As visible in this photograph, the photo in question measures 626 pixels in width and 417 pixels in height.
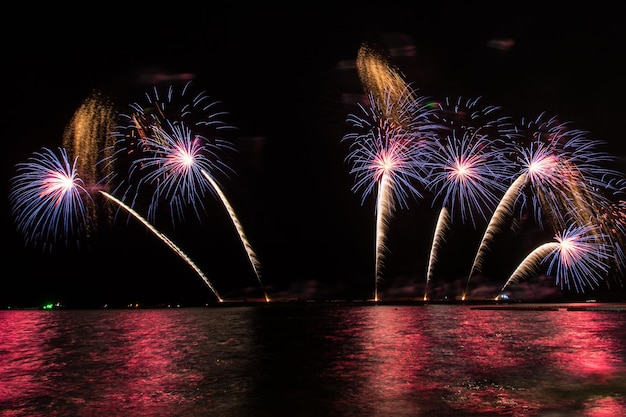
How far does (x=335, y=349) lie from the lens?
73.2 ft

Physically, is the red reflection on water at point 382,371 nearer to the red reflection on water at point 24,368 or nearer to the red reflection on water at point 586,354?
the red reflection on water at point 586,354

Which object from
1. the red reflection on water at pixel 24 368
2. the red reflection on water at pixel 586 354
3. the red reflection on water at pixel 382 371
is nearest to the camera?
the red reflection on water at pixel 382 371

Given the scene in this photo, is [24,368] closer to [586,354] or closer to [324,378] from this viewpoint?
[324,378]

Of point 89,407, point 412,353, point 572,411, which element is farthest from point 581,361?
point 89,407

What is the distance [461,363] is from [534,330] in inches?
603

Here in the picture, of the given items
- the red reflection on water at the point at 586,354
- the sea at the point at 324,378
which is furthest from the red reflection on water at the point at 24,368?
the red reflection on water at the point at 586,354

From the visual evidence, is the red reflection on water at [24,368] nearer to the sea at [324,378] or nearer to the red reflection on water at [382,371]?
the sea at [324,378]

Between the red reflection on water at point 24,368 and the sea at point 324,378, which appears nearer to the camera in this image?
the sea at point 324,378

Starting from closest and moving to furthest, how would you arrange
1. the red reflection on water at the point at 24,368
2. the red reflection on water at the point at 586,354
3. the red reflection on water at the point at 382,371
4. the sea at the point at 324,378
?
the sea at the point at 324,378 < the red reflection on water at the point at 382,371 < the red reflection on water at the point at 24,368 < the red reflection on water at the point at 586,354

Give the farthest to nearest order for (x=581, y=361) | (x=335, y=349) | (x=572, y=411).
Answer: (x=335, y=349)
(x=581, y=361)
(x=572, y=411)

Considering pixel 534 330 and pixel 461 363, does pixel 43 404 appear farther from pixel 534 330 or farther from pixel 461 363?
pixel 534 330

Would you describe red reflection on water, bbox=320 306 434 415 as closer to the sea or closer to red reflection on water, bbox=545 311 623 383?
the sea

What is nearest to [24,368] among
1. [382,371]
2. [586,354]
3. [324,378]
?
[324,378]

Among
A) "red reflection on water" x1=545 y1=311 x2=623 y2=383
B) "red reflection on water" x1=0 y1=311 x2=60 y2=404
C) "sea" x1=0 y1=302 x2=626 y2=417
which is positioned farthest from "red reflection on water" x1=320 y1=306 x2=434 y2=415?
"red reflection on water" x1=0 y1=311 x2=60 y2=404
